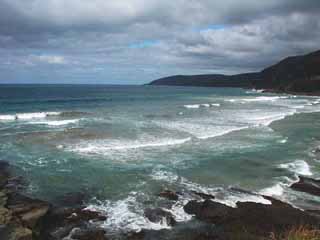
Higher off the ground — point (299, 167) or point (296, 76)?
point (296, 76)

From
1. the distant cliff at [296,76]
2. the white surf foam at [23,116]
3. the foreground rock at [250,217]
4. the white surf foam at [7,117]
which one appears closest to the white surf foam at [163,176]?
the foreground rock at [250,217]

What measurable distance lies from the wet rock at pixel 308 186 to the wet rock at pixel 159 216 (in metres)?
6.32

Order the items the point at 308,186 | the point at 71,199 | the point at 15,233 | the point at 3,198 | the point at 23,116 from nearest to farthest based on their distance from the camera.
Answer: the point at 15,233 → the point at 3,198 → the point at 71,199 → the point at 308,186 → the point at 23,116

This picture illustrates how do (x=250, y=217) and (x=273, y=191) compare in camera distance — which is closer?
(x=250, y=217)

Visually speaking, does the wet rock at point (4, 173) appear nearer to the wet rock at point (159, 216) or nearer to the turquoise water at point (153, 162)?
the turquoise water at point (153, 162)

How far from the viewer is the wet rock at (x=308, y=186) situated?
1321cm

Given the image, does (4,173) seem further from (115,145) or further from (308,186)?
(308,186)

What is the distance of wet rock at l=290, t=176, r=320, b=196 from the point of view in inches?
520

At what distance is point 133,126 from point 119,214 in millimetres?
19059

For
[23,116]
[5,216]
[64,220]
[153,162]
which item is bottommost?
[64,220]

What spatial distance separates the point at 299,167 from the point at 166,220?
31.5 feet

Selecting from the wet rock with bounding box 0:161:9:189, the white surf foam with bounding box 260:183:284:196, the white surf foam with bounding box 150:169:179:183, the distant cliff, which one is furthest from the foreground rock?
the distant cliff

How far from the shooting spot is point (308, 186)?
44.7 feet

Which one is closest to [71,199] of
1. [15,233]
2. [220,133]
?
[15,233]
